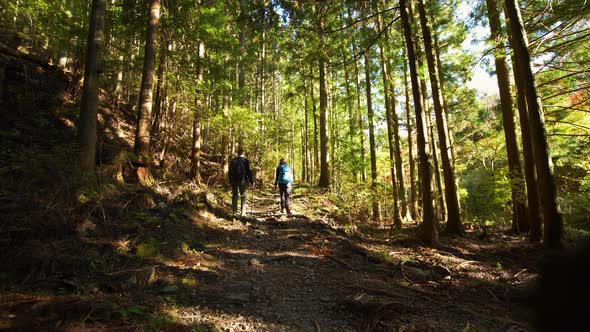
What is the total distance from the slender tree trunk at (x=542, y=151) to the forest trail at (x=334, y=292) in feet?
4.98

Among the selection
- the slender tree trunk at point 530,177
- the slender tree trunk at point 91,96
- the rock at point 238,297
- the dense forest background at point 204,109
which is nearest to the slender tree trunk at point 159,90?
the dense forest background at point 204,109

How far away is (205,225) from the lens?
23.5ft

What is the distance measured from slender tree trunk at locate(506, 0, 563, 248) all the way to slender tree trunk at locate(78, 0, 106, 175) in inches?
366

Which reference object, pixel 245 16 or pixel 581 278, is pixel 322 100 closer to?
pixel 245 16

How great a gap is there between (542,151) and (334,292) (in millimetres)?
5226

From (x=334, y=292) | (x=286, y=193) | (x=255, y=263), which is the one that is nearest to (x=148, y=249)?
(x=255, y=263)

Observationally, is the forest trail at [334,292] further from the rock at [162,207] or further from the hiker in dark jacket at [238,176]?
the hiker in dark jacket at [238,176]

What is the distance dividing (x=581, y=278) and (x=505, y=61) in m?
11.3

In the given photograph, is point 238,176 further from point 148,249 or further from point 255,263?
point 148,249

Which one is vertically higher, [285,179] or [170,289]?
[285,179]

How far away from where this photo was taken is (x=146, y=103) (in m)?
8.03

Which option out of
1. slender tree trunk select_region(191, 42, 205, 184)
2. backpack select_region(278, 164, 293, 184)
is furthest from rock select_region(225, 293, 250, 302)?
slender tree trunk select_region(191, 42, 205, 184)

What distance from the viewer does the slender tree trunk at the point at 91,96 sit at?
6.19 meters

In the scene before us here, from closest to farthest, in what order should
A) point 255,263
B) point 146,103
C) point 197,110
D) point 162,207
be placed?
point 255,263 < point 162,207 < point 146,103 < point 197,110
